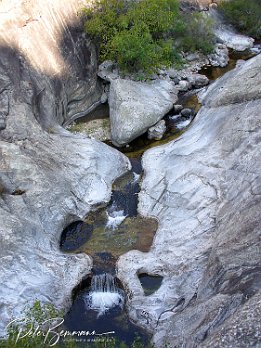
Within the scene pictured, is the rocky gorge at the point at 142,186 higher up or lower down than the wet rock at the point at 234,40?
higher up

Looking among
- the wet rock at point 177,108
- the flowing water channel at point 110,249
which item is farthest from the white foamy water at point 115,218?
the wet rock at point 177,108

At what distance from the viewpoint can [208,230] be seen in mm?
20453

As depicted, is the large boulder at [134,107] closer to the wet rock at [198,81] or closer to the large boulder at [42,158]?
the large boulder at [42,158]

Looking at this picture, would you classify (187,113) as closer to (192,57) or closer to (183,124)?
(183,124)

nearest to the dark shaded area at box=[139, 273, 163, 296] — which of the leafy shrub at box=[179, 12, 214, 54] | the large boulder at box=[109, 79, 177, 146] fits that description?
the large boulder at box=[109, 79, 177, 146]

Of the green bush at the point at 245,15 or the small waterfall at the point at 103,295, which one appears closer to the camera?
the small waterfall at the point at 103,295

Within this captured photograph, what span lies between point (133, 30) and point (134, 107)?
751cm

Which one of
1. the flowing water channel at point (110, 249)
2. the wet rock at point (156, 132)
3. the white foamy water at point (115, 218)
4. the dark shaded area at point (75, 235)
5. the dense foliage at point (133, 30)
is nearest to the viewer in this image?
the flowing water channel at point (110, 249)

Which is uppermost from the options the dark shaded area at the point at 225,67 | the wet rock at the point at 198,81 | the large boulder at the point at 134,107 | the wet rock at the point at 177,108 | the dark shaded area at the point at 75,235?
the large boulder at the point at 134,107

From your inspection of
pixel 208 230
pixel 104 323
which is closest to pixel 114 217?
pixel 208 230

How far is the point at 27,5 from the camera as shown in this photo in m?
30.0

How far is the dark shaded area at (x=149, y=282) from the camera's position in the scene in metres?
19.6

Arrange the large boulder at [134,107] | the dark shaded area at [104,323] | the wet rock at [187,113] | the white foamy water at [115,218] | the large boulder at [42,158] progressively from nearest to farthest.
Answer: the dark shaded area at [104,323] → the large boulder at [42,158] → the white foamy water at [115,218] → the large boulder at [134,107] → the wet rock at [187,113]

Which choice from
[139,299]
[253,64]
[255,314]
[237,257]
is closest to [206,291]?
[237,257]
